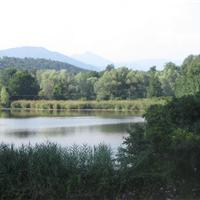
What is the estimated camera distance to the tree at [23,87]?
8262 cm

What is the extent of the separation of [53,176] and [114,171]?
36.3 inches

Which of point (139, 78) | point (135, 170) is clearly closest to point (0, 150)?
point (135, 170)

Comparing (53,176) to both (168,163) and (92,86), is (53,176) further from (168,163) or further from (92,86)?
(92,86)

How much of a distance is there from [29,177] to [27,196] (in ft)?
0.88

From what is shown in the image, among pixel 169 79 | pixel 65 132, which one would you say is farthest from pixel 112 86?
pixel 65 132

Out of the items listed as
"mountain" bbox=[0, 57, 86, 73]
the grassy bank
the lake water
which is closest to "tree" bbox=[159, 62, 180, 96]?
the grassy bank

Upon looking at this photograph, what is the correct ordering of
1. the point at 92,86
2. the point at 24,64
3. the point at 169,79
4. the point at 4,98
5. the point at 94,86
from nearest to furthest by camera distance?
1. the point at 4,98
2. the point at 94,86
3. the point at 92,86
4. the point at 169,79
5. the point at 24,64

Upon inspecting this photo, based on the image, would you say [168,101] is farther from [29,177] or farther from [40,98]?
[40,98]

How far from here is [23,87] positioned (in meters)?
82.9

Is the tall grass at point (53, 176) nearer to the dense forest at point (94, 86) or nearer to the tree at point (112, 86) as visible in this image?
the dense forest at point (94, 86)

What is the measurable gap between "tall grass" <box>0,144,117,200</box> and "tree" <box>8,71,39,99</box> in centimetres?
7482

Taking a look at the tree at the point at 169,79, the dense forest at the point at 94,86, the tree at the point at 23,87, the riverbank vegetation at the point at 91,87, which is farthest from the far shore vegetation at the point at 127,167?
the tree at the point at 23,87

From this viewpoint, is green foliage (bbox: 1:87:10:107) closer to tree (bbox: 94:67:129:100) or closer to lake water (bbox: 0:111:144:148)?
tree (bbox: 94:67:129:100)

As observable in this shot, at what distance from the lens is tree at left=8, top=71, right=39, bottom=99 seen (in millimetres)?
82625
